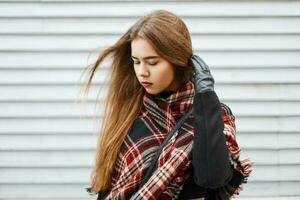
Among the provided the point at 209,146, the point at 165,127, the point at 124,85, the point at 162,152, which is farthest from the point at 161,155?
the point at 124,85

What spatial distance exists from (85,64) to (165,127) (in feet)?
6.46

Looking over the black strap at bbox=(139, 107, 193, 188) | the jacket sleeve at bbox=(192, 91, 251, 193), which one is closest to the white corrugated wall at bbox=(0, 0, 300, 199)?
the black strap at bbox=(139, 107, 193, 188)

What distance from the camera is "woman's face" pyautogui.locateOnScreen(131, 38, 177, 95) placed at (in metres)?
1.73

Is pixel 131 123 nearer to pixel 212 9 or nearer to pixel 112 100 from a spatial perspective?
pixel 112 100

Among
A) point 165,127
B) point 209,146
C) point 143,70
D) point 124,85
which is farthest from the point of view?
point 124,85

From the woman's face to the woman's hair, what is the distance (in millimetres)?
28

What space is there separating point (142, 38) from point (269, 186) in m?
2.46

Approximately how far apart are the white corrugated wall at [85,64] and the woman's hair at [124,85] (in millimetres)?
1699

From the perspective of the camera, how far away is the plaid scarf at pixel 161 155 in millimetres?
1714

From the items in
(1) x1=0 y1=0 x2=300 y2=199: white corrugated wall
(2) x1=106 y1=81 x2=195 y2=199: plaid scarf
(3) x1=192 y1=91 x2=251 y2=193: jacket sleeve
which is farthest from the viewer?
(1) x1=0 y1=0 x2=300 y2=199: white corrugated wall

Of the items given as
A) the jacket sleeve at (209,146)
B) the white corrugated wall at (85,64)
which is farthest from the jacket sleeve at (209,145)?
the white corrugated wall at (85,64)

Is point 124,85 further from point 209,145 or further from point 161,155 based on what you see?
point 209,145

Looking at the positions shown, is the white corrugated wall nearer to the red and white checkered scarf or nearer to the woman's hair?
the woman's hair

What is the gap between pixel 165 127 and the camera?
6.19ft
